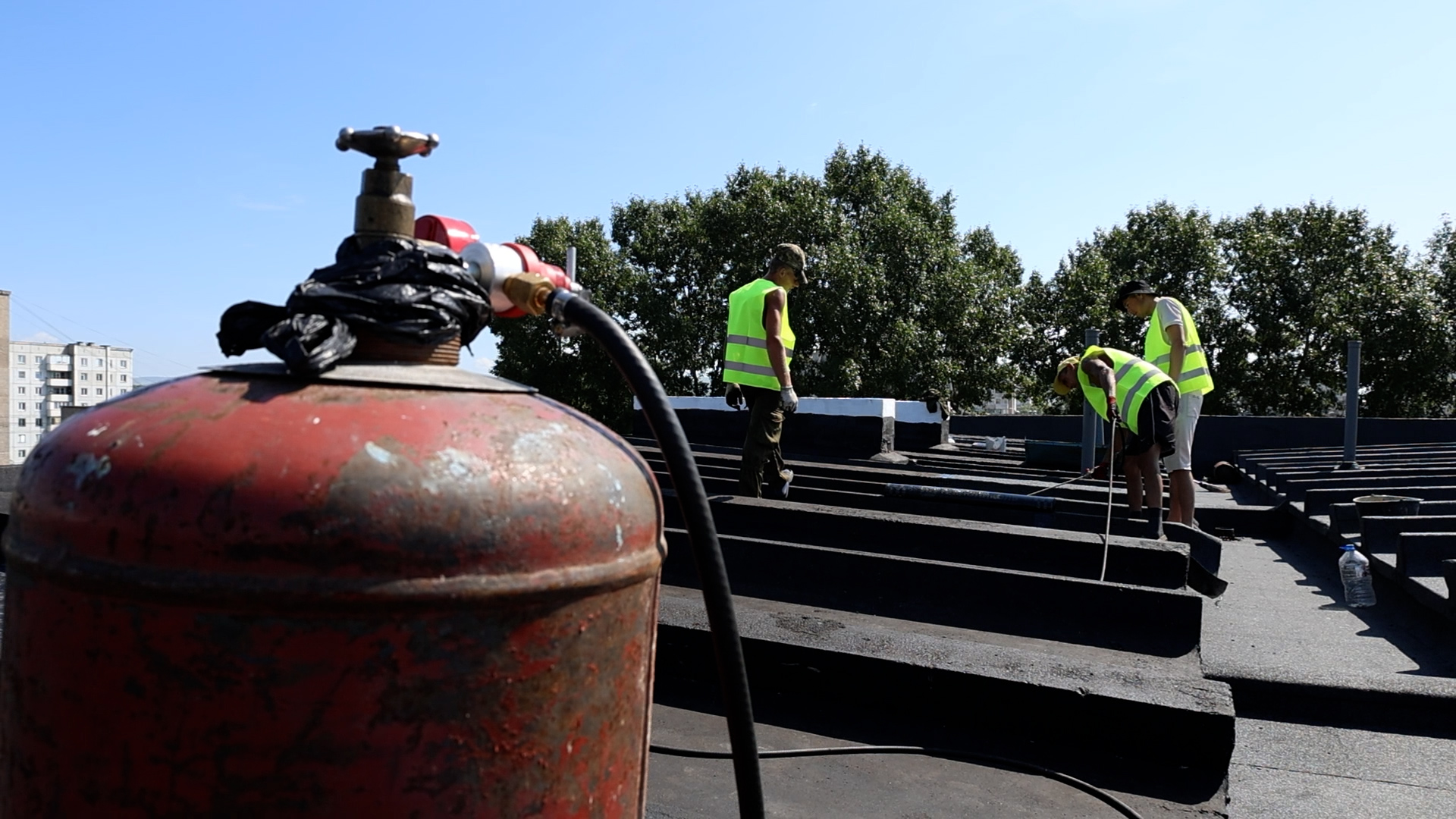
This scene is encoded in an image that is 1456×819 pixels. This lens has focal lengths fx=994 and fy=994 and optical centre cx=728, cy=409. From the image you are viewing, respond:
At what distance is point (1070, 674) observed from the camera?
344cm

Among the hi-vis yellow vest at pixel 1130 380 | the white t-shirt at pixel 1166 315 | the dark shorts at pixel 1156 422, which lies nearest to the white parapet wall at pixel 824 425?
the hi-vis yellow vest at pixel 1130 380

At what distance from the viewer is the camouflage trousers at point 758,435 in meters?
6.30

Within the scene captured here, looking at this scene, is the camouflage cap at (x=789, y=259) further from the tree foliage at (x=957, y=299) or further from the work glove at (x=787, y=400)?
the tree foliage at (x=957, y=299)

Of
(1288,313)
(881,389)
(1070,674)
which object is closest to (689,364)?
(881,389)

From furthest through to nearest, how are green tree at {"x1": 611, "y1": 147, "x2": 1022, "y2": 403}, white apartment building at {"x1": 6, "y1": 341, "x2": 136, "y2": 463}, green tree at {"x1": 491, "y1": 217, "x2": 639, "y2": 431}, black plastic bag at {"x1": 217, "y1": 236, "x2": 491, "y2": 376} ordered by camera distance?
white apartment building at {"x1": 6, "y1": 341, "x2": 136, "y2": 463} → green tree at {"x1": 491, "y1": 217, "x2": 639, "y2": 431} → green tree at {"x1": 611, "y1": 147, "x2": 1022, "y2": 403} → black plastic bag at {"x1": 217, "y1": 236, "x2": 491, "y2": 376}

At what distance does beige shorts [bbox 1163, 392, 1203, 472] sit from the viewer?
6738 millimetres

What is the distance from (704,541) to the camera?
1899 millimetres

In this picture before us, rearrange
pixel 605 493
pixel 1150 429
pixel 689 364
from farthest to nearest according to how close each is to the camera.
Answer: pixel 689 364 < pixel 1150 429 < pixel 605 493

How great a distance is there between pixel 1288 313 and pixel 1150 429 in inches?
1229

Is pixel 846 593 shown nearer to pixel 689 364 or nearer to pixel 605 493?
pixel 605 493

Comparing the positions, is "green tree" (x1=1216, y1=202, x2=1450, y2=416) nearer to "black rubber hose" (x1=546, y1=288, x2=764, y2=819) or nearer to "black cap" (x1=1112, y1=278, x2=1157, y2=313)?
"black cap" (x1=1112, y1=278, x2=1157, y2=313)

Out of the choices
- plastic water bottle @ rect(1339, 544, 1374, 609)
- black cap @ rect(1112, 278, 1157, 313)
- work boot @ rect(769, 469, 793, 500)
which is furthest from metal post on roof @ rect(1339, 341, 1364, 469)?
work boot @ rect(769, 469, 793, 500)

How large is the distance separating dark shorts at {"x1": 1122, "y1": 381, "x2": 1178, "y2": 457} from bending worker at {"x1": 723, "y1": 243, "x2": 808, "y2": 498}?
2.29 m

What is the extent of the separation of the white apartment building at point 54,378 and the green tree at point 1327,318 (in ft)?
384
